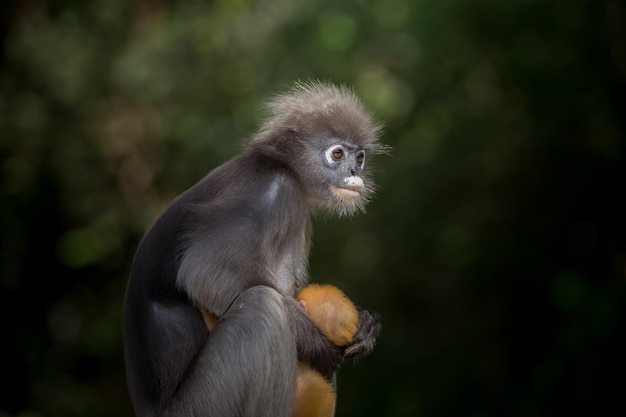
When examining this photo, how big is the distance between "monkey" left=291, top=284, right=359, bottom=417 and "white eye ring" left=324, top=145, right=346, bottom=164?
1057mm

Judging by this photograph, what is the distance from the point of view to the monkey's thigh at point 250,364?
19.6 feet

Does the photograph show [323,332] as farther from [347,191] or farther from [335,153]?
[335,153]

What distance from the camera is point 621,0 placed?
1237 centimetres

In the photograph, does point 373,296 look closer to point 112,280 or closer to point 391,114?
point 391,114

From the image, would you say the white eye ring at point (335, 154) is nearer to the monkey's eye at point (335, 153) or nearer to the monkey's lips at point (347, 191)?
the monkey's eye at point (335, 153)

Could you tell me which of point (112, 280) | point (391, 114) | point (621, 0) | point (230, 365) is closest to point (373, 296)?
point (391, 114)

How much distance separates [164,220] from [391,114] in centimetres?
660

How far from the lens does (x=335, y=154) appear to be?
7023 mm

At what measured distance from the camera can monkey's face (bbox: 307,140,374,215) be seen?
697 centimetres

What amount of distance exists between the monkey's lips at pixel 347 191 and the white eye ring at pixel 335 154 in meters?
0.20

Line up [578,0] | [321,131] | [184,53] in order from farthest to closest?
[184,53], [578,0], [321,131]

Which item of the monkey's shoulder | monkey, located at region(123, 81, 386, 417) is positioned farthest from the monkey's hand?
the monkey's shoulder

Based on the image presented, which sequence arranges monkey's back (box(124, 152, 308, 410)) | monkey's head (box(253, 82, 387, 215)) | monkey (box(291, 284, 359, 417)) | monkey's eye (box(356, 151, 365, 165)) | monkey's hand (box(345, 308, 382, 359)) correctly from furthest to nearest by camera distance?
1. monkey's eye (box(356, 151, 365, 165))
2. monkey's head (box(253, 82, 387, 215))
3. monkey's hand (box(345, 308, 382, 359))
4. monkey (box(291, 284, 359, 417))
5. monkey's back (box(124, 152, 308, 410))

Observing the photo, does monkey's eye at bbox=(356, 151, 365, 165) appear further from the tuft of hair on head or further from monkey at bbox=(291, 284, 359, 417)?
monkey at bbox=(291, 284, 359, 417)
